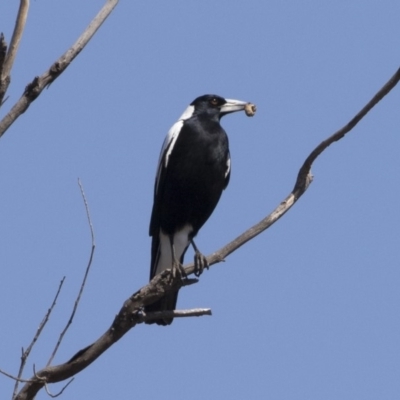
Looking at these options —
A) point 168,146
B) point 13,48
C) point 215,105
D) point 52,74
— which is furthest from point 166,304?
point 13,48

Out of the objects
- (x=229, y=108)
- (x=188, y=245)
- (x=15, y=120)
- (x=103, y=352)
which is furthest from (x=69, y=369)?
(x=229, y=108)

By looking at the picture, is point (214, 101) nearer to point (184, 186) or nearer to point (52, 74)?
point (184, 186)

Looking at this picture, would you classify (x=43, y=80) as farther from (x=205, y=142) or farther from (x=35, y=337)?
(x=205, y=142)

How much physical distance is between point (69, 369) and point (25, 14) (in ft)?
4.70

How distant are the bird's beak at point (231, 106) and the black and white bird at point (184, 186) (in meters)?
0.46

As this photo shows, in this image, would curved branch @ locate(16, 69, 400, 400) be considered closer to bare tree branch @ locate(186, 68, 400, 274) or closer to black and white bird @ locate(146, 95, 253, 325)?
bare tree branch @ locate(186, 68, 400, 274)

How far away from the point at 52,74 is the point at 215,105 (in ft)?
10.2

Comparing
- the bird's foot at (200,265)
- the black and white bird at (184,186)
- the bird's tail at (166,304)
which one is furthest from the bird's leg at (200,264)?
the black and white bird at (184,186)

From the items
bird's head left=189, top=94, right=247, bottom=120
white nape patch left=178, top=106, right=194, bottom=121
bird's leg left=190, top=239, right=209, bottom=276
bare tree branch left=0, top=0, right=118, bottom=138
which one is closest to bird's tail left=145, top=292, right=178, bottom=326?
bird's leg left=190, top=239, right=209, bottom=276

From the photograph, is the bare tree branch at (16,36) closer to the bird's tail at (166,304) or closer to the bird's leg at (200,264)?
the bird's leg at (200,264)

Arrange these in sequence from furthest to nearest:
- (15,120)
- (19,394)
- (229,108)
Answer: (229,108), (19,394), (15,120)

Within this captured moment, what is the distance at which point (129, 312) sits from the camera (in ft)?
13.7

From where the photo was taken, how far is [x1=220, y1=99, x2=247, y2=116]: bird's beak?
21.4ft

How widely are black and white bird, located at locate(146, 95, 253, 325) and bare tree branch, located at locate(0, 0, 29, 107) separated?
7.76ft
